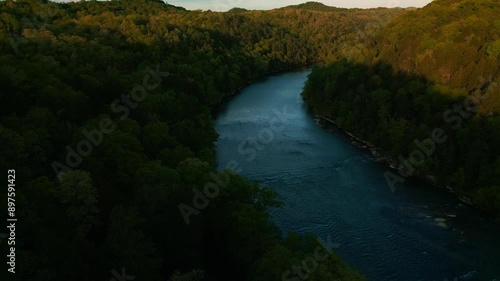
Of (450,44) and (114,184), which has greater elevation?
(450,44)

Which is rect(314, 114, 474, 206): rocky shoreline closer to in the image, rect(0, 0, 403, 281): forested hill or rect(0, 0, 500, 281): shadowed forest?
rect(0, 0, 500, 281): shadowed forest

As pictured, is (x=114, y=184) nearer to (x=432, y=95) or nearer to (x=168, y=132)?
(x=168, y=132)

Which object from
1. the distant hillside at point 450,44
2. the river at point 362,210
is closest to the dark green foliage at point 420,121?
the distant hillside at point 450,44

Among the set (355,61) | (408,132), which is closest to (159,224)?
(408,132)

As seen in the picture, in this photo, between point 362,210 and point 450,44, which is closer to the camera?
point 362,210

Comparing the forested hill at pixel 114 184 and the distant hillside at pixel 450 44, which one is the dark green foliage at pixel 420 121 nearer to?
the distant hillside at pixel 450 44

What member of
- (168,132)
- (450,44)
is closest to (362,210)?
(168,132)

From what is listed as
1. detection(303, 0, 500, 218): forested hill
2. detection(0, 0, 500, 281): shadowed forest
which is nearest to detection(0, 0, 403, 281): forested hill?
detection(0, 0, 500, 281): shadowed forest
